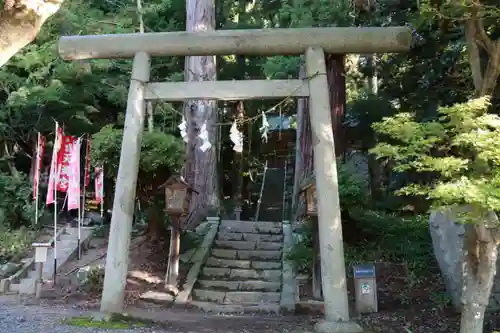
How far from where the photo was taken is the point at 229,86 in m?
7.23

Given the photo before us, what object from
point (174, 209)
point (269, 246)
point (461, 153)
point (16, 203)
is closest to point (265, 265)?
point (269, 246)

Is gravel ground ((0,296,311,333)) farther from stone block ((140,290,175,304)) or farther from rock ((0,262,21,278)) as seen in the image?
rock ((0,262,21,278))

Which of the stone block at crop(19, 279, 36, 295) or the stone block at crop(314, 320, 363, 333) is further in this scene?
the stone block at crop(19, 279, 36, 295)

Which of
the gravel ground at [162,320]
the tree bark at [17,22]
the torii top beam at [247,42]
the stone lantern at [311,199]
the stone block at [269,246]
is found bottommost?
the gravel ground at [162,320]

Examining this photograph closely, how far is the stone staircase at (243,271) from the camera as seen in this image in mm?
8633

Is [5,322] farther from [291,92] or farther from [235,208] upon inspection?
[235,208]

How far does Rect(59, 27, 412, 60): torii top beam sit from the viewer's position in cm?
726

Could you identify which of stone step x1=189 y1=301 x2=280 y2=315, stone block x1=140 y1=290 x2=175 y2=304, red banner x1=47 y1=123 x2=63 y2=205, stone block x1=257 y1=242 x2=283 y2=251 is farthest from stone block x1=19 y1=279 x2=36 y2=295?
stone block x1=257 y1=242 x2=283 y2=251

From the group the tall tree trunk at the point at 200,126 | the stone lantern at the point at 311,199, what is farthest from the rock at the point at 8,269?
the stone lantern at the point at 311,199

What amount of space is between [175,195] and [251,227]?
331cm

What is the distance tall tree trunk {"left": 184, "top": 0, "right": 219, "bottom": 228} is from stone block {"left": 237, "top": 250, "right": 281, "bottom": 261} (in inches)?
80.1

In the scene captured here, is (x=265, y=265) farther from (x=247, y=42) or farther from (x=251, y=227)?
(x=247, y=42)

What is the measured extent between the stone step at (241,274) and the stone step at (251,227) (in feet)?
6.08

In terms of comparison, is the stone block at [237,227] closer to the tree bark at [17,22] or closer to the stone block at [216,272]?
the stone block at [216,272]
